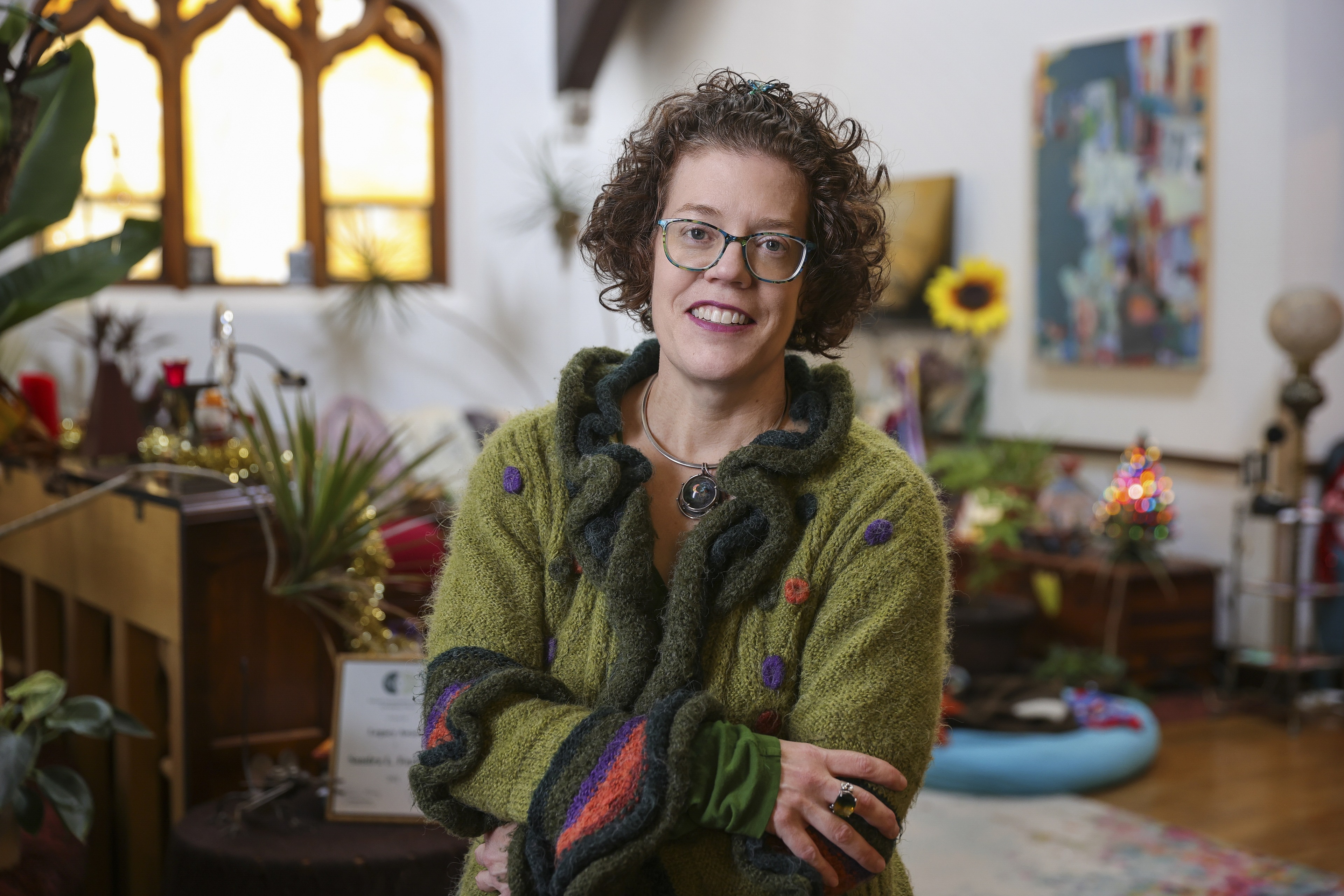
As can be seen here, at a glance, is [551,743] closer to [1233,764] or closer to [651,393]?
[651,393]

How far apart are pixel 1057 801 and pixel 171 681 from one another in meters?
2.49

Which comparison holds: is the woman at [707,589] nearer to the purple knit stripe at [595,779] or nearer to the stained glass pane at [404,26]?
the purple knit stripe at [595,779]

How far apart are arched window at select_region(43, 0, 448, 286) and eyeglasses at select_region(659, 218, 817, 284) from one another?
5762mm

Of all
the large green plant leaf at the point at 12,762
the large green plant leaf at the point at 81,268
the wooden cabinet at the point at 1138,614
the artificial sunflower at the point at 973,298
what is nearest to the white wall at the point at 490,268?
the artificial sunflower at the point at 973,298

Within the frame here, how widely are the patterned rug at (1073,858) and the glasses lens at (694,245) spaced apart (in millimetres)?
2188

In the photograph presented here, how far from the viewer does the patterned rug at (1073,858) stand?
3225mm

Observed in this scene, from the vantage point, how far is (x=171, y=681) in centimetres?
251

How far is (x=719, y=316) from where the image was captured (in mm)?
1486

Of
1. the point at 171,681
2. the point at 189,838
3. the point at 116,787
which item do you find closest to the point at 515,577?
the point at 189,838

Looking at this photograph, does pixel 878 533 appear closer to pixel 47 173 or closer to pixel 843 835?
pixel 843 835

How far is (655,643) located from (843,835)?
0.28 m

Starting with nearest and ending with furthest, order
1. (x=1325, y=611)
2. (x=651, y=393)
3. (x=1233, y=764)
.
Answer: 1. (x=651, y=393)
2. (x=1233, y=764)
3. (x=1325, y=611)

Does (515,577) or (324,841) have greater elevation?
(515,577)

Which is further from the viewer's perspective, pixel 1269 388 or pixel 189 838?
pixel 1269 388
